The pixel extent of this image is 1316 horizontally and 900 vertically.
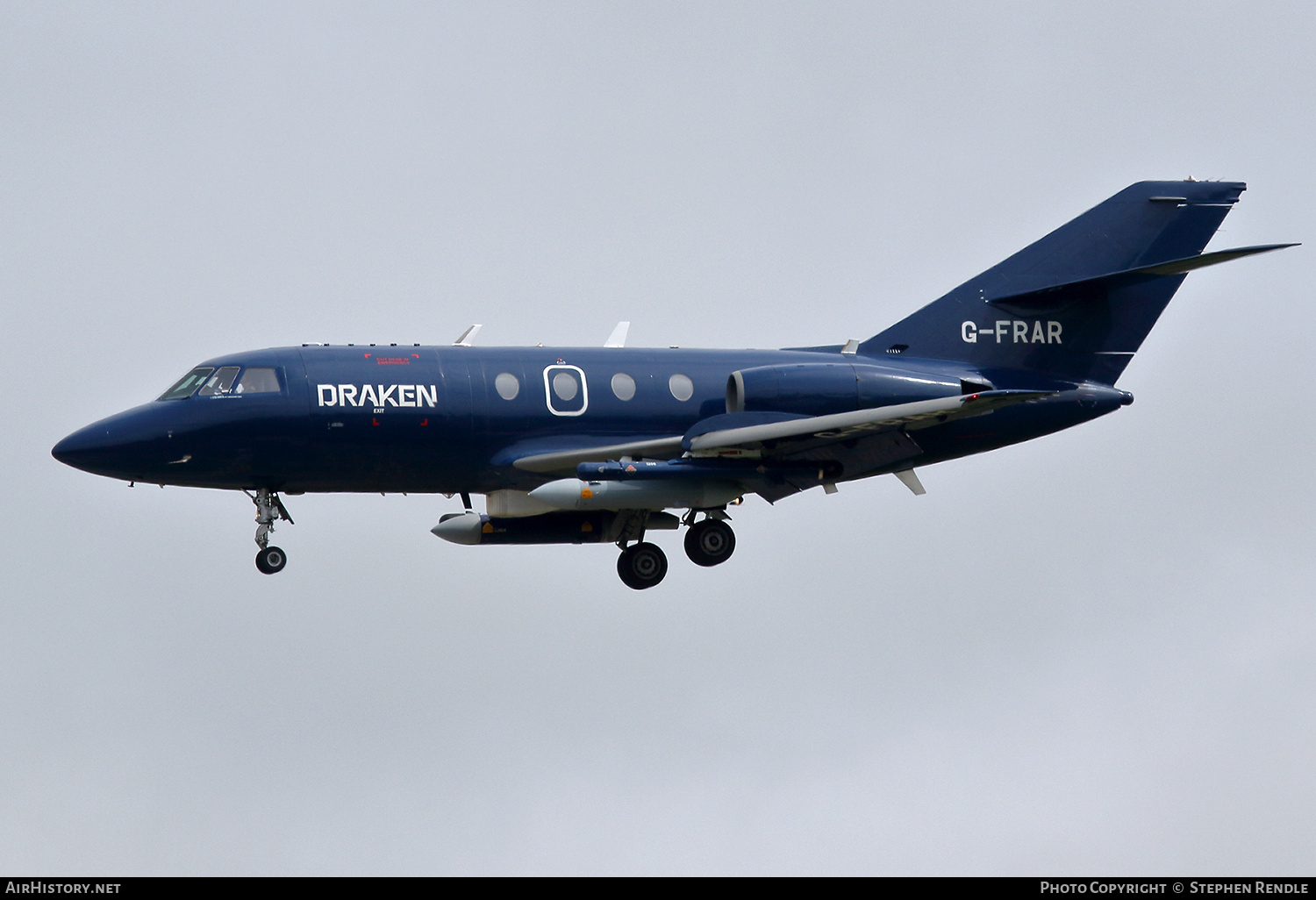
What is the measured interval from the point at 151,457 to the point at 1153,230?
19.3m

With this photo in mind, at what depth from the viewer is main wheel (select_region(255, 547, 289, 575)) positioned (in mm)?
29391

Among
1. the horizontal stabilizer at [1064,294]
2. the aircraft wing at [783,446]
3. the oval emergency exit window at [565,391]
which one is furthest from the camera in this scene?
the horizontal stabilizer at [1064,294]

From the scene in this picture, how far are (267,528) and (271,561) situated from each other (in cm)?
60

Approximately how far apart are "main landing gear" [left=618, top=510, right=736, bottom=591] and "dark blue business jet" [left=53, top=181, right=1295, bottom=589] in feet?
0.12

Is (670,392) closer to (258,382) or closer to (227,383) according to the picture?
(258,382)

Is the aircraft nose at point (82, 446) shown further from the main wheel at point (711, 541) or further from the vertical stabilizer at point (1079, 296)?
the vertical stabilizer at point (1079, 296)

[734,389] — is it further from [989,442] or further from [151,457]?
[151,457]

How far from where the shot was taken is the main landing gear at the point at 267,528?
29.5 meters

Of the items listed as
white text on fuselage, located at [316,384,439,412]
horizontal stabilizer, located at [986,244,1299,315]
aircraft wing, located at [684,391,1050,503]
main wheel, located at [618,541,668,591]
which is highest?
horizontal stabilizer, located at [986,244,1299,315]

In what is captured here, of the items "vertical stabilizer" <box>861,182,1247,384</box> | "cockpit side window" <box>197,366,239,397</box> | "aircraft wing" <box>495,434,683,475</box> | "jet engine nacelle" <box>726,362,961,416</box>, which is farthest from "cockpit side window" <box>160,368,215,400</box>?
"vertical stabilizer" <box>861,182,1247,384</box>

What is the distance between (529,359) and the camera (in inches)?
1196

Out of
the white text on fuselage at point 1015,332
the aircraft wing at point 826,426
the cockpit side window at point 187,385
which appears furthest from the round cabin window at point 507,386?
the white text on fuselage at point 1015,332

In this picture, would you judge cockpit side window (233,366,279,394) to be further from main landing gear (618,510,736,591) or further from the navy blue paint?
main landing gear (618,510,736,591)

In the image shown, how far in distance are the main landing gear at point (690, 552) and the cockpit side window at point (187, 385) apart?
845cm
